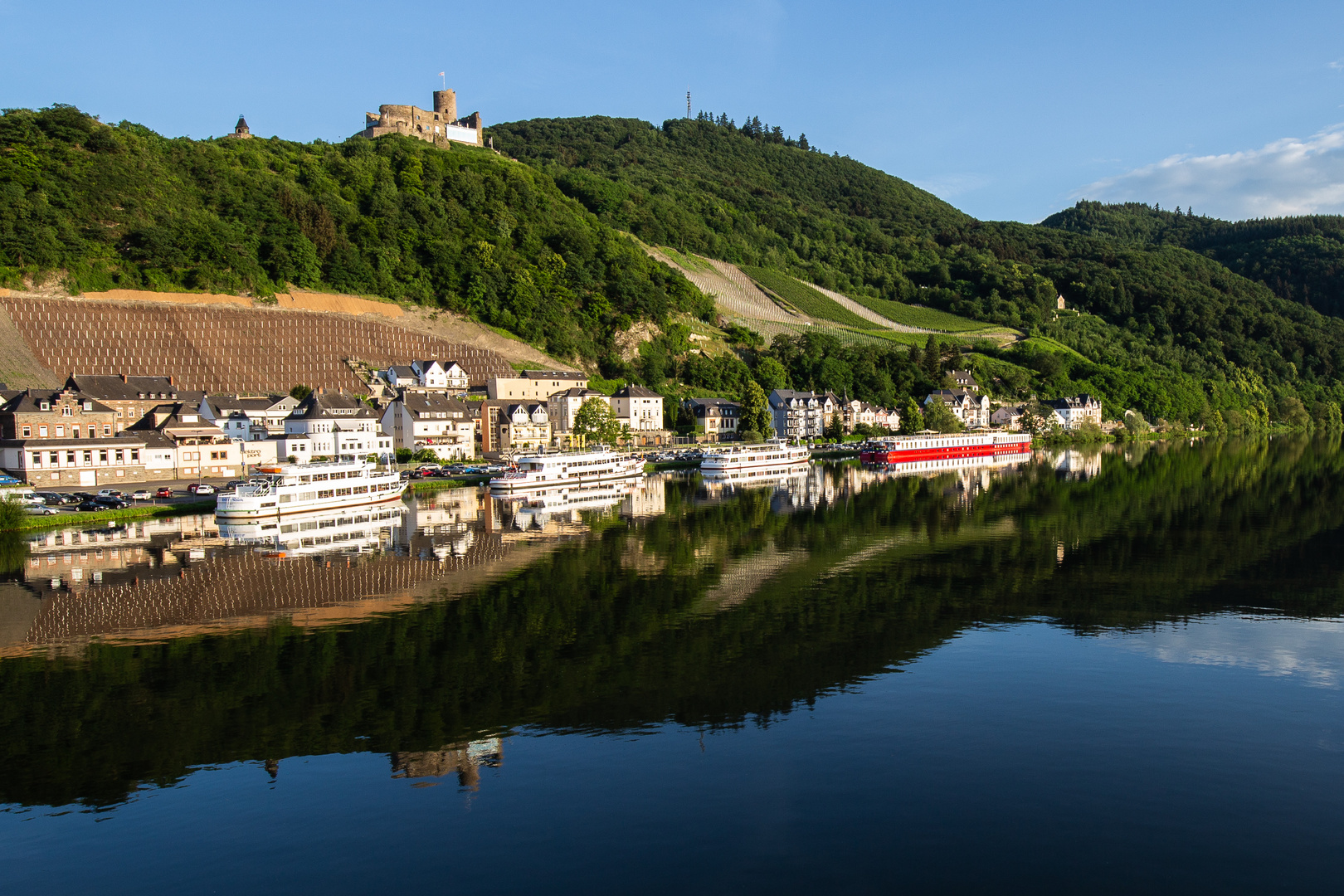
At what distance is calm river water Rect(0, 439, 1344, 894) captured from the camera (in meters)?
11.6

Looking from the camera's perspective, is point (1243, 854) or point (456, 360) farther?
point (456, 360)

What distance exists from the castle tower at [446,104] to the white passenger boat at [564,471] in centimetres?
10057

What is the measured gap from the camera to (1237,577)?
2769cm

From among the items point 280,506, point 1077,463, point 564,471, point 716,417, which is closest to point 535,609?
point 280,506

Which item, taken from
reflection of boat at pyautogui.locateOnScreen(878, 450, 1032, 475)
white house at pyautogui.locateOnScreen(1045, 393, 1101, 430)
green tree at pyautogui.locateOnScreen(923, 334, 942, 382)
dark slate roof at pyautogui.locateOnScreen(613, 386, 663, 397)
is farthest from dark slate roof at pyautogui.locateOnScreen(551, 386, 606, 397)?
white house at pyautogui.locateOnScreen(1045, 393, 1101, 430)

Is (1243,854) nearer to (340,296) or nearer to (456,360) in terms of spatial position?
(456,360)

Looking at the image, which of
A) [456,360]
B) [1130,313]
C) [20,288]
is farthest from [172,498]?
[1130,313]

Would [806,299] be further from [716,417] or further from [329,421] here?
[329,421]

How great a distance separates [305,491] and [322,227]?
55.8 metres

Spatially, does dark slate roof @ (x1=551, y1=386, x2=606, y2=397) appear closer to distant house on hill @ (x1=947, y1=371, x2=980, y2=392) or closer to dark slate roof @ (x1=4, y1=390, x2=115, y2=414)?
dark slate roof @ (x1=4, y1=390, x2=115, y2=414)

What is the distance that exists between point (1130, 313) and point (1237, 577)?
5566 inches

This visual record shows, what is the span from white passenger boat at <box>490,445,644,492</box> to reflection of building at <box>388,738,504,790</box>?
115ft

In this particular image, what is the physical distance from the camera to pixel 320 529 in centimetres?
3888

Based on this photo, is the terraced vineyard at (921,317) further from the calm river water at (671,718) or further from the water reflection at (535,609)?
the calm river water at (671,718)
